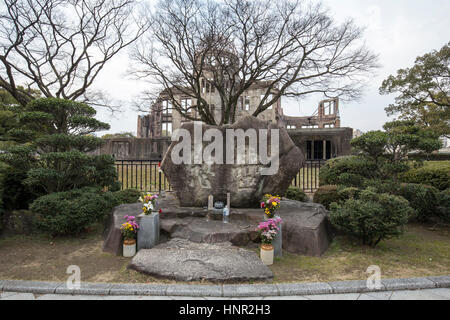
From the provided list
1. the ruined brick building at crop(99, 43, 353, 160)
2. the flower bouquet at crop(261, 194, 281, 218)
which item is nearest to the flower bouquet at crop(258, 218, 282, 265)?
the flower bouquet at crop(261, 194, 281, 218)

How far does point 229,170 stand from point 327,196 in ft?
9.99

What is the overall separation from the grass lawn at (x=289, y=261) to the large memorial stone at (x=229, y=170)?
179 cm

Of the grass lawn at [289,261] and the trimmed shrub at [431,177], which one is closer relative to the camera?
the grass lawn at [289,261]

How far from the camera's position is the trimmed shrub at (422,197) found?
595cm

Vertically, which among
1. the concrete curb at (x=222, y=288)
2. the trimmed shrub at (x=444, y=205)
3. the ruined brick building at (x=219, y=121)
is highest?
the ruined brick building at (x=219, y=121)

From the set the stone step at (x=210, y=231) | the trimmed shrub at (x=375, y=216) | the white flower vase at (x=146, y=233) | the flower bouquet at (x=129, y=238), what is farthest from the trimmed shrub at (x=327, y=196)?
the flower bouquet at (x=129, y=238)

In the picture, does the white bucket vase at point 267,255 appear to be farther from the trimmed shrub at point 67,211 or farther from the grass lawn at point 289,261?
the trimmed shrub at point 67,211

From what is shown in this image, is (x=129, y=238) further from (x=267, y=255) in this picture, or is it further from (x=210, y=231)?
(x=267, y=255)

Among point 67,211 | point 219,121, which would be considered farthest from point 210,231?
point 219,121

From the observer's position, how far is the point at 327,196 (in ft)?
22.1

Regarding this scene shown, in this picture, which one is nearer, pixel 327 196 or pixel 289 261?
pixel 289 261

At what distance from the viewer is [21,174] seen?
19.2 ft

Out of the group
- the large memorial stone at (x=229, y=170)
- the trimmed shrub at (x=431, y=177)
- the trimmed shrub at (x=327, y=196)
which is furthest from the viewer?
the trimmed shrub at (x=327, y=196)

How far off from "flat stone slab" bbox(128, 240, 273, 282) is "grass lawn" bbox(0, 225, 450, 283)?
20 cm
